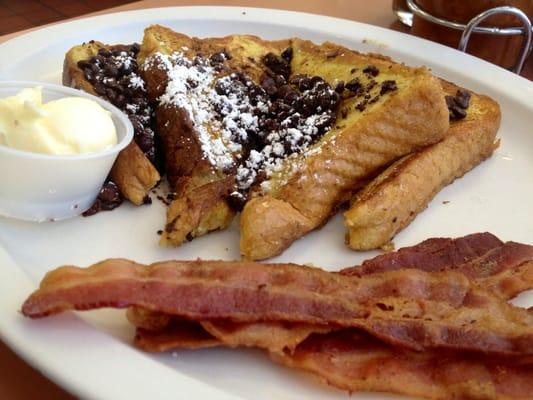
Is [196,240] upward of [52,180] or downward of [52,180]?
downward

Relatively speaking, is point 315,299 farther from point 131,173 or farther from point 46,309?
point 131,173

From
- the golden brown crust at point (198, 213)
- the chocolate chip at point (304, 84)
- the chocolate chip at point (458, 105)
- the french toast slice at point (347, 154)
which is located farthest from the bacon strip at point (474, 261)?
the chocolate chip at point (304, 84)

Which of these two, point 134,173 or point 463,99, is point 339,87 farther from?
point 134,173

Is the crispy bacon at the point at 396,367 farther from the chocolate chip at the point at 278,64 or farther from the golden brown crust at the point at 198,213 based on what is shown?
the chocolate chip at the point at 278,64

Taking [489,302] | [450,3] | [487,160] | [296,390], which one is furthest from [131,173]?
[450,3]

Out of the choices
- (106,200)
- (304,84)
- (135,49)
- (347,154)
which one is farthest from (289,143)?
(135,49)

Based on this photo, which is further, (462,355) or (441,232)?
(441,232)

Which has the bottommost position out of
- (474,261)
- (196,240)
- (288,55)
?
(196,240)
